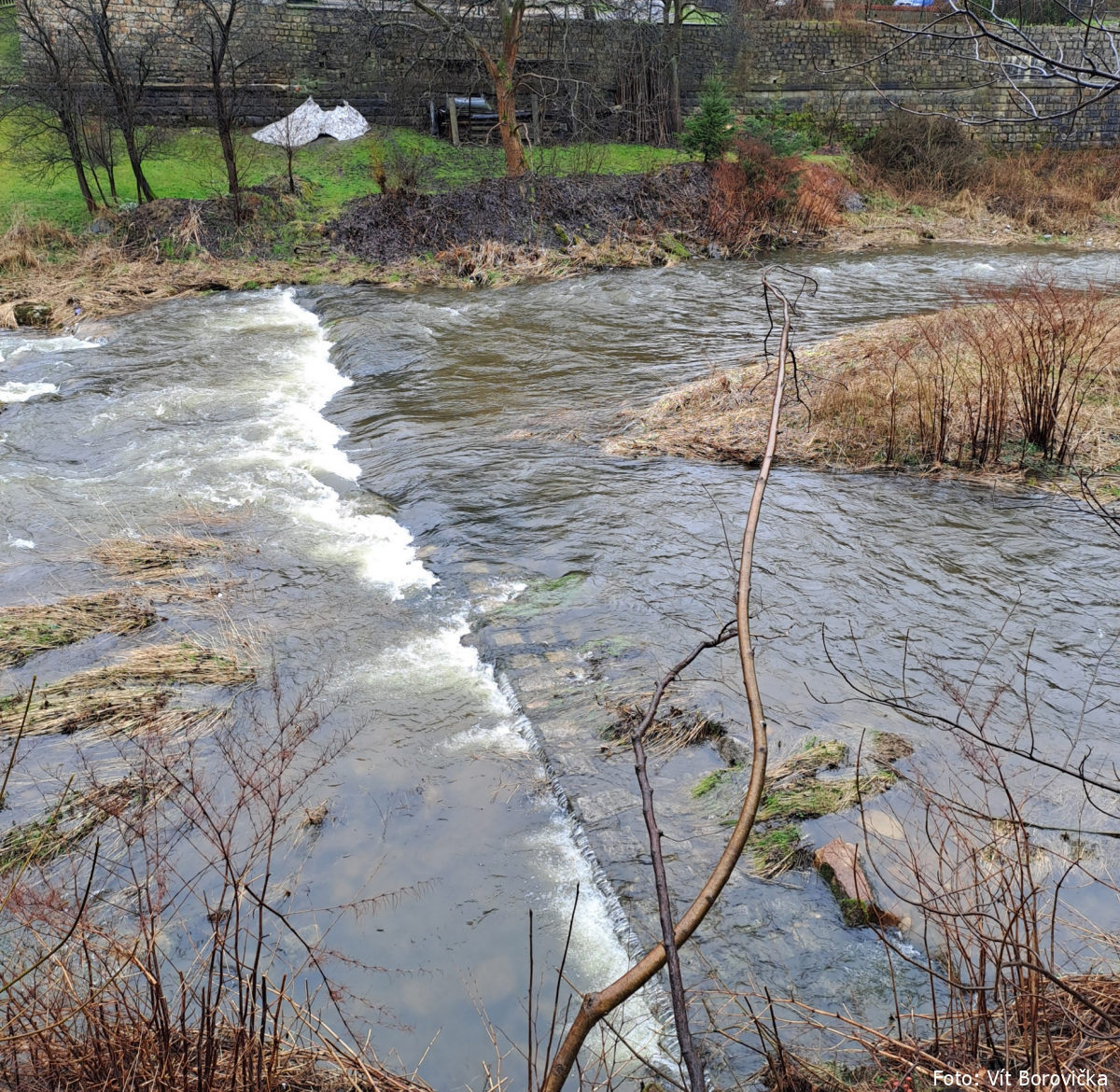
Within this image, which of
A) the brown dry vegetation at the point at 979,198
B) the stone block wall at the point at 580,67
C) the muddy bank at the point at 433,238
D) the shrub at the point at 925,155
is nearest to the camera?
the muddy bank at the point at 433,238

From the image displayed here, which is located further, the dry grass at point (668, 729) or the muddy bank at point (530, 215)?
the muddy bank at point (530, 215)

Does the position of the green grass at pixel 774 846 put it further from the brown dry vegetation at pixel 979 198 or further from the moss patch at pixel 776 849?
the brown dry vegetation at pixel 979 198

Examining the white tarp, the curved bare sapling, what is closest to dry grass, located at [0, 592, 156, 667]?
the curved bare sapling

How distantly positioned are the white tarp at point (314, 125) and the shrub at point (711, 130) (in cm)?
811

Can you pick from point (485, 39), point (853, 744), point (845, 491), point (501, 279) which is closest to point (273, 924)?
point (853, 744)

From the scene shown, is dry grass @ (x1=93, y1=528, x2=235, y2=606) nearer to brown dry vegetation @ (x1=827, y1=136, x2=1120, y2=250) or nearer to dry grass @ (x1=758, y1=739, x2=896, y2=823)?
dry grass @ (x1=758, y1=739, x2=896, y2=823)

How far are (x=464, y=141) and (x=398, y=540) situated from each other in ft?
61.8

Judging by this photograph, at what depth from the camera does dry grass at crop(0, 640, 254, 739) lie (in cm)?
506

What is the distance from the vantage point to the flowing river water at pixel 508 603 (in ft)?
12.6

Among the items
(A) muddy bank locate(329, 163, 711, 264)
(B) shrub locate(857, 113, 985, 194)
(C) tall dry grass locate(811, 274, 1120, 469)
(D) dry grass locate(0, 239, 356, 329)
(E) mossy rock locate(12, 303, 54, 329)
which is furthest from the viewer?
(B) shrub locate(857, 113, 985, 194)

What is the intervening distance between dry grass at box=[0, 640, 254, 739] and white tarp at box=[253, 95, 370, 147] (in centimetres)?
1874

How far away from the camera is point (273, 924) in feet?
12.8

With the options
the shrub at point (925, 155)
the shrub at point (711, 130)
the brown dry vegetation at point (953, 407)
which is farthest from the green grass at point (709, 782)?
the shrub at point (925, 155)

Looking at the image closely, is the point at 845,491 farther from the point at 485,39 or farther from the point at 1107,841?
the point at 485,39
